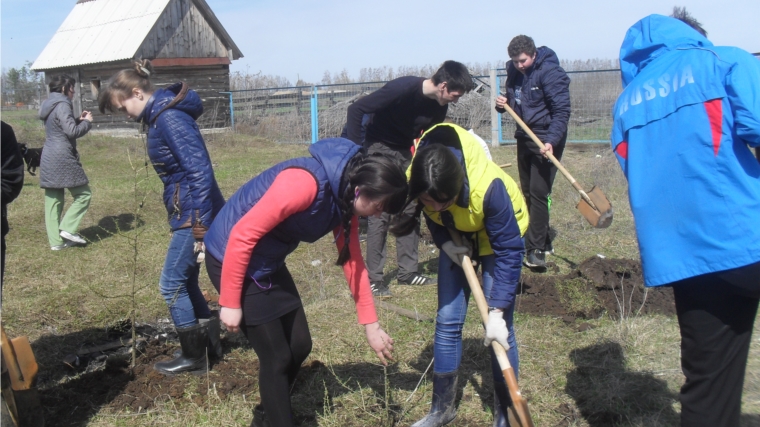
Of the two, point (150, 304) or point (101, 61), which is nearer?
point (150, 304)

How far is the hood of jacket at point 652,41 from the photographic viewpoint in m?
2.04

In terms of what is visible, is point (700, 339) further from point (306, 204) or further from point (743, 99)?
point (306, 204)

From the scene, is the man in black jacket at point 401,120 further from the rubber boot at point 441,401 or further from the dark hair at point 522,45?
the rubber boot at point 441,401

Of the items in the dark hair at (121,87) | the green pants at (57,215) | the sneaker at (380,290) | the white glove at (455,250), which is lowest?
the sneaker at (380,290)

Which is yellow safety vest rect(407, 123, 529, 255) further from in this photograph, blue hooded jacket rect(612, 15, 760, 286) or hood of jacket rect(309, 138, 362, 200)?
blue hooded jacket rect(612, 15, 760, 286)

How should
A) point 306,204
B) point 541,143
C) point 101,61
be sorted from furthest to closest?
→ point 101,61 → point 541,143 → point 306,204

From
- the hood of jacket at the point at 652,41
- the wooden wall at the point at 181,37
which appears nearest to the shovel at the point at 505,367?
the hood of jacket at the point at 652,41

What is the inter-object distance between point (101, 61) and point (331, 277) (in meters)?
14.6

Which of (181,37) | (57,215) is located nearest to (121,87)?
(57,215)

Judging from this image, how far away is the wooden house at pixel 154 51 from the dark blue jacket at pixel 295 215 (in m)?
15.9

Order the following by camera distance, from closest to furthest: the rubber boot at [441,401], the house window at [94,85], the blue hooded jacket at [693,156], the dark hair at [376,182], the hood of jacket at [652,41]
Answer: the blue hooded jacket at [693,156] → the hood of jacket at [652,41] → the dark hair at [376,182] → the rubber boot at [441,401] → the house window at [94,85]

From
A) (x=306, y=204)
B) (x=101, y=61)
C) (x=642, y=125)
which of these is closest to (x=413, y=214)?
(x=306, y=204)

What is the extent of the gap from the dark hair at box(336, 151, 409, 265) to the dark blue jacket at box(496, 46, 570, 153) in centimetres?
347

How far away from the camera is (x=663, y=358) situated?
3.47 m
